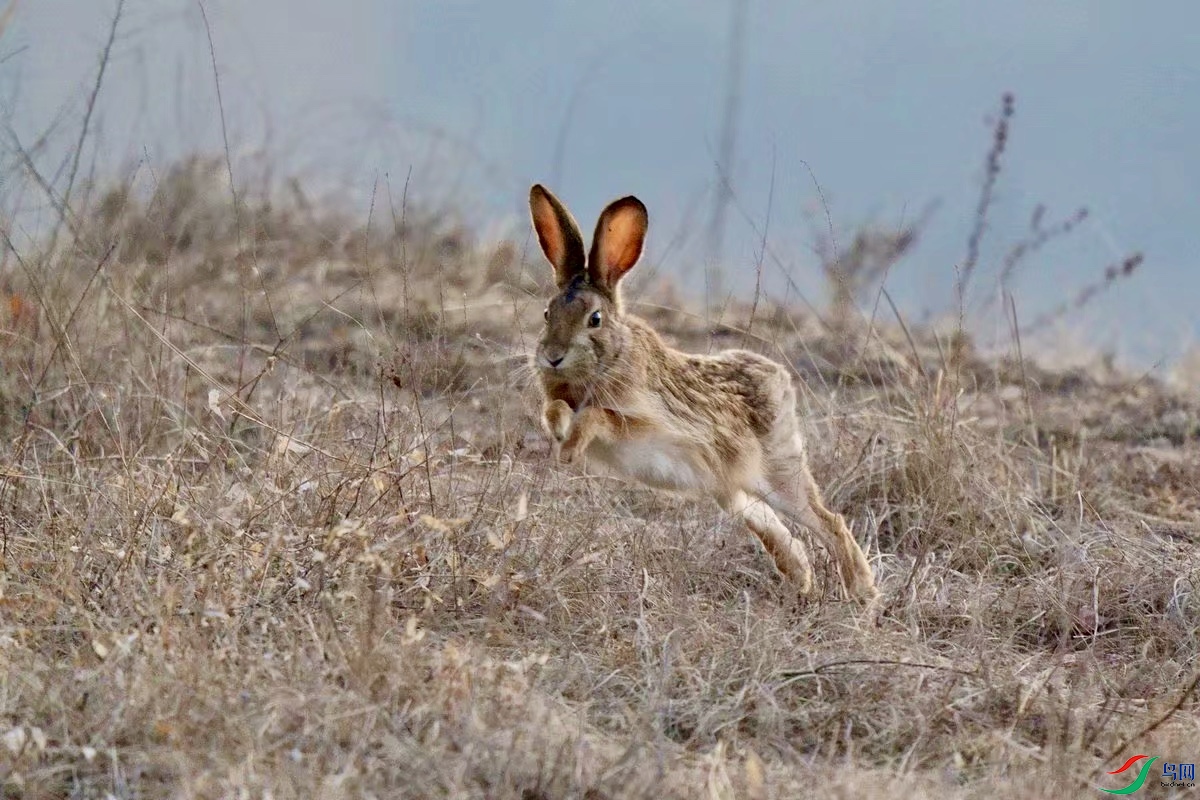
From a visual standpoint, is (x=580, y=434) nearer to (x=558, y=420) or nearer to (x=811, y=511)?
(x=558, y=420)

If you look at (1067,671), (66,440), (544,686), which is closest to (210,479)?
(66,440)

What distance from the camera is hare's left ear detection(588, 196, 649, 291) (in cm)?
607

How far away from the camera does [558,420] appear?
5.69 metres

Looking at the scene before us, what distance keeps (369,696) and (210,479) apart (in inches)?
88.4

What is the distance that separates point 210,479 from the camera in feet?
20.2

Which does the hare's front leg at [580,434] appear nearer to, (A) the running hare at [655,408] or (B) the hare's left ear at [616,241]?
(A) the running hare at [655,408]

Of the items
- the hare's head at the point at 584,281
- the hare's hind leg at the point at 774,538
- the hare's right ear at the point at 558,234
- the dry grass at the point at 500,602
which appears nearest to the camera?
the dry grass at the point at 500,602

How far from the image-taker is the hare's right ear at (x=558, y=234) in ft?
19.9

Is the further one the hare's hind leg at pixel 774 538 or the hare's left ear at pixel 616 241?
the hare's hind leg at pixel 774 538

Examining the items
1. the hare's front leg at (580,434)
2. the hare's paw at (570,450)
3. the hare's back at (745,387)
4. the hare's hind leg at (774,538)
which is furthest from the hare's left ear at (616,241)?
the hare's hind leg at (774,538)

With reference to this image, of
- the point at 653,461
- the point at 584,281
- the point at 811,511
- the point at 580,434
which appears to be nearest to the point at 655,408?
the point at 653,461

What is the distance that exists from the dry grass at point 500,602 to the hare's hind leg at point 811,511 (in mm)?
180

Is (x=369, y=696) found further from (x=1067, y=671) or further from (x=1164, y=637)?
(x=1164, y=637)

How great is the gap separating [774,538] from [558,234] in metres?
1.52
